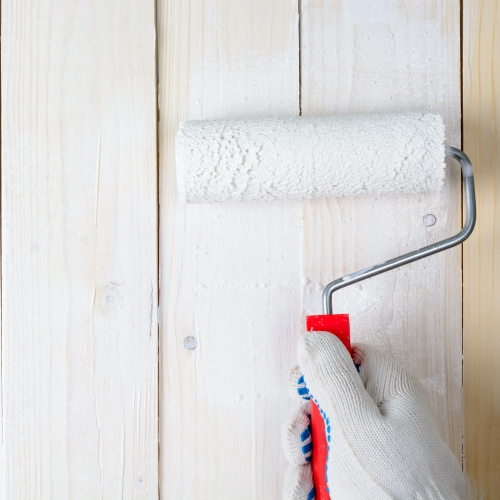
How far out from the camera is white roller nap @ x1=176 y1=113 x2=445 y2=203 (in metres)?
0.55

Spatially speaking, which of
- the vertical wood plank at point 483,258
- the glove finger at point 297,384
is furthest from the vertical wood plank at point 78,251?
the vertical wood plank at point 483,258

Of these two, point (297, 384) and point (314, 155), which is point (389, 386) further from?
point (314, 155)

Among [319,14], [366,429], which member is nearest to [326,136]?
[319,14]

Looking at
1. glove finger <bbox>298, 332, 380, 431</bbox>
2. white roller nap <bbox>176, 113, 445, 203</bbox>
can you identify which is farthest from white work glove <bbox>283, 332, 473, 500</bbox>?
white roller nap <bbox>176, 113, 445, 203</bbox>

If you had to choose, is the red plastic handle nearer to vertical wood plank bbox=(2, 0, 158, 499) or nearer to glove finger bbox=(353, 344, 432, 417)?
glove finger bbox=(353, 344, 432, 417)

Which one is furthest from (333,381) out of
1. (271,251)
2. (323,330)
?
(271,251)

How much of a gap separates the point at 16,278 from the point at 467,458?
521 millimetres

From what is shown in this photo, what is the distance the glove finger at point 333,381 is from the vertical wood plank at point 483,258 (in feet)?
0.55

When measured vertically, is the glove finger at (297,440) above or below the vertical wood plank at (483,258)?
below

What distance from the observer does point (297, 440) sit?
575mm

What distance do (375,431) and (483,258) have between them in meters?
0.24

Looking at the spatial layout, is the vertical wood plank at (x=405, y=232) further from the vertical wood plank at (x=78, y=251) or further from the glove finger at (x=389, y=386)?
the vertical wood plank at (x=78, y=251)

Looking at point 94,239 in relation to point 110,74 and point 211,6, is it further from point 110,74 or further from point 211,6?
point 211,6

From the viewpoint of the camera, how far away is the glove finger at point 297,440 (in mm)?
573
